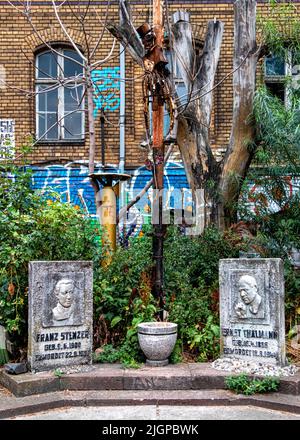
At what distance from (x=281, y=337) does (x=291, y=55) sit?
513 cm

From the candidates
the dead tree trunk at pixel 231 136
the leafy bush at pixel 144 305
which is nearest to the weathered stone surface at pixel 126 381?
the leafy bush at pixel 144 305

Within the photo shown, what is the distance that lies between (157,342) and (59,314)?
3.65 feet

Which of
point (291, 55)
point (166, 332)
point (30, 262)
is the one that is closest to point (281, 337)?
point (166, 332)

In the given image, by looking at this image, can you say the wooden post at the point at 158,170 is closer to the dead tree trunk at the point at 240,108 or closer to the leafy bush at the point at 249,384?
the leafy bush at the point at 249,384

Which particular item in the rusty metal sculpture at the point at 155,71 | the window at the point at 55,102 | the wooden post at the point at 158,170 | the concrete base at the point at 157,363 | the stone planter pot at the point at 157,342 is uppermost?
the window at the point at 55,102

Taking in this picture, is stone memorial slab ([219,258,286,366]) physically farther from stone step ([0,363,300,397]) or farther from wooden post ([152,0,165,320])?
wooden post ([152,0,165,320])

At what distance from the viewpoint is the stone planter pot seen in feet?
19.7

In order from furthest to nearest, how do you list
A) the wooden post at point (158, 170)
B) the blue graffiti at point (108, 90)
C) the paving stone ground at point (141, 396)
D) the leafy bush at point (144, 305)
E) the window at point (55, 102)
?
the window at point (55, 102) → the blue graffiti at point (108, 90) → the wooden post at point (158, 170) → the leafy bush at point (144, 305) → the paving stone ground at point (141, 396)

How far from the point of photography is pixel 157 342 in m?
6.00

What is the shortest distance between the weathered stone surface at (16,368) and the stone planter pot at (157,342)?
128 cm

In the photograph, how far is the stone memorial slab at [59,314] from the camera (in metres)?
5.91

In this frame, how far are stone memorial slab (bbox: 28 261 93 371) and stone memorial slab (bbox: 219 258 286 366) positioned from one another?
5.11 feet

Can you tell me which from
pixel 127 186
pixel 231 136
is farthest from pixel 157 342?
pixel 127 186
